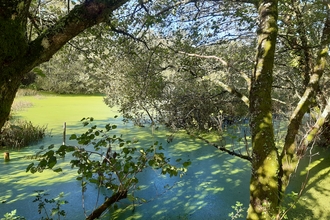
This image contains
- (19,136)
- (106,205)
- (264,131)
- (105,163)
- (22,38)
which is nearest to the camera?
(22,38)

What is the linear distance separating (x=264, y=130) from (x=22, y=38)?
1.48 m

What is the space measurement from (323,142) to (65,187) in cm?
503

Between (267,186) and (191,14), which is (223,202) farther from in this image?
(191,14)

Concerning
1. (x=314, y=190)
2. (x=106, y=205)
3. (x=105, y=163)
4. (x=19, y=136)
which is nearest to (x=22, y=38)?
(x=105, y=163)

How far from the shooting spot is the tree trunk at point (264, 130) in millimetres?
1718

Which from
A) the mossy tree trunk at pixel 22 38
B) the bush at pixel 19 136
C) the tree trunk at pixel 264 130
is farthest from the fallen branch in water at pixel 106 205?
the bush at pixel 19 136

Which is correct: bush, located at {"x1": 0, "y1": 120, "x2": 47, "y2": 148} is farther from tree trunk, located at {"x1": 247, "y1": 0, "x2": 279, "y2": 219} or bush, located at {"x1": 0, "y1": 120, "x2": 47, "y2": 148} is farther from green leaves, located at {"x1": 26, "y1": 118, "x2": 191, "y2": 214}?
tree trunk, located at {"x1": 247, "y1": 0, "x2": 279, "y2": 219}

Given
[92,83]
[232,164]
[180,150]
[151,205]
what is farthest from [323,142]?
[92,83]

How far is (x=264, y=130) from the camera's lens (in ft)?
5.84

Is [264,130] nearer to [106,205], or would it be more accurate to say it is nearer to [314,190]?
[106,205]

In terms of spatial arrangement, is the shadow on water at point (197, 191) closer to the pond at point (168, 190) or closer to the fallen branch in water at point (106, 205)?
the pond at point (168, 190)

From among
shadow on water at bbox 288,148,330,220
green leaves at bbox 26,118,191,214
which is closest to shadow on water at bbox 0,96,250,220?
green leaves at bbox 26,118,191,214

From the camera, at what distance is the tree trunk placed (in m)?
1.72

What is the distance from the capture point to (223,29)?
10.4ft
